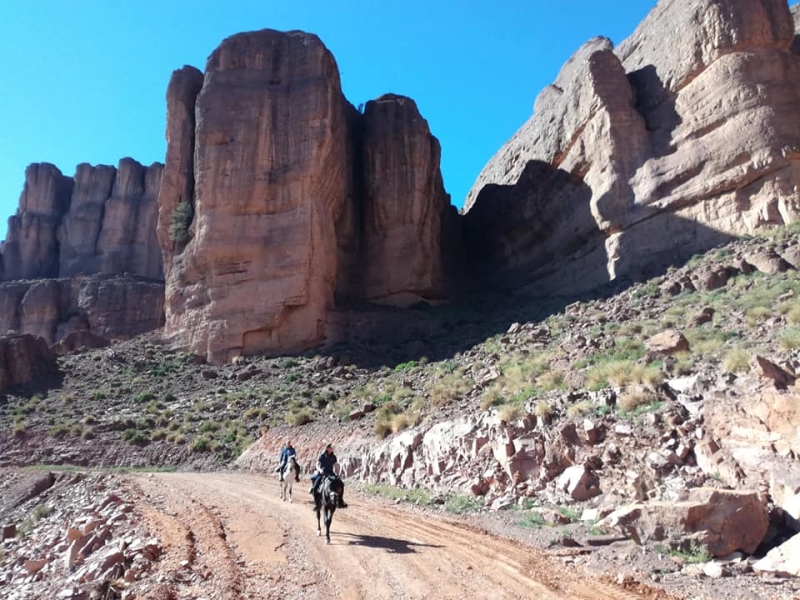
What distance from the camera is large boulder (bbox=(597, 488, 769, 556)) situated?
7875mm

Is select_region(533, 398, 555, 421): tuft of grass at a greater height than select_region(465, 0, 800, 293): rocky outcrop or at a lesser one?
lesser

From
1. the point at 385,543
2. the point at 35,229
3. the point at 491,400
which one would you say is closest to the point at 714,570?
the point at 385,543

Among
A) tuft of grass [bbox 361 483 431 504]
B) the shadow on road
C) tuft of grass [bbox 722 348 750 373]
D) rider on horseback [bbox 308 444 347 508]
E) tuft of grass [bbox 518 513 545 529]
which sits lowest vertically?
the shadow on road

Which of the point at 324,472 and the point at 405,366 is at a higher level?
the point at 405,366

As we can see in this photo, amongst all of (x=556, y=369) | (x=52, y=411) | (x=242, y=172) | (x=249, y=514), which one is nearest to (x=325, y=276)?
(x=242, y=172)

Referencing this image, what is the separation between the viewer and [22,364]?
34.3 meters

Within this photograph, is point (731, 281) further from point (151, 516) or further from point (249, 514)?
point (151, 516)

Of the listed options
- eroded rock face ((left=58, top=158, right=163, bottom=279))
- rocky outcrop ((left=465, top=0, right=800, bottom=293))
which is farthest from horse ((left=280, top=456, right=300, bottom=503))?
eroded rock face ((left=58, top=158, right=163, bottom=279))

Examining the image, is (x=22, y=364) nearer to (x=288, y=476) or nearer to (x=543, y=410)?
(x=288, y=476)

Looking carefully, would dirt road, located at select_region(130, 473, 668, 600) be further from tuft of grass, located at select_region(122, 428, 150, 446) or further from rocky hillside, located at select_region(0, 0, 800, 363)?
rocky hillside, located at select_region(0, 0, 800, 363)

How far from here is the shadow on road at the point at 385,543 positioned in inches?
366

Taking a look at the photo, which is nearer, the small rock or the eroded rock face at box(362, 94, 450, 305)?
the small rock

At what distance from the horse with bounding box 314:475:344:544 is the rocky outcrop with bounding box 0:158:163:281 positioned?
59.0 metres

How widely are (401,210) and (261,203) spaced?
856cm
